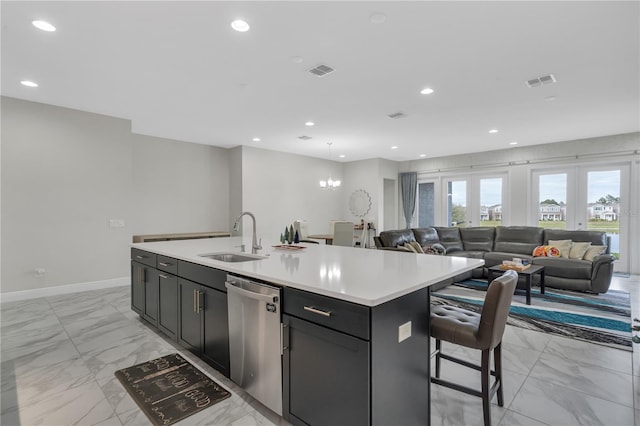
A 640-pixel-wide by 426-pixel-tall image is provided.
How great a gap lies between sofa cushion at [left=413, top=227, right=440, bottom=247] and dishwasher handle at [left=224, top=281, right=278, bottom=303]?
17.3 feet

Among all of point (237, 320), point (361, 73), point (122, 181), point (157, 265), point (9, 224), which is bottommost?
point (237, 320)

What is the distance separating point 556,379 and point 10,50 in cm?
554

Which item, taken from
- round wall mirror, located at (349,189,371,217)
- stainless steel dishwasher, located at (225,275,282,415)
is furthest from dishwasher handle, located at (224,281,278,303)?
round wall mirror, located at (349,189,371,217)

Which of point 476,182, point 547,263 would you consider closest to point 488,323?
point 547,263

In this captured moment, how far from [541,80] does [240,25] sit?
134 inches

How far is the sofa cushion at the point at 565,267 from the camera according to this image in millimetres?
4805

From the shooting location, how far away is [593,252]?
5121 mm

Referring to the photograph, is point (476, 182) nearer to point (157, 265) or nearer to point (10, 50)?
point (157, 265)

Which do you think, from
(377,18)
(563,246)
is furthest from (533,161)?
(377,18)

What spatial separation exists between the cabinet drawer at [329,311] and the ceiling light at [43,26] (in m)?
3.00

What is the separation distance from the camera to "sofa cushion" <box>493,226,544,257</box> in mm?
6180

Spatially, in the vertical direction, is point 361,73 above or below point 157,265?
above

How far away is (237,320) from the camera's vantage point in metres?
2.03

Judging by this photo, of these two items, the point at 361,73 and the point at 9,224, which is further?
the point at 9,224
